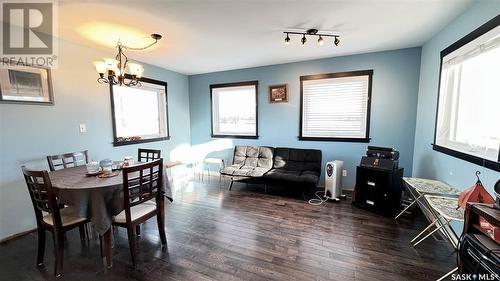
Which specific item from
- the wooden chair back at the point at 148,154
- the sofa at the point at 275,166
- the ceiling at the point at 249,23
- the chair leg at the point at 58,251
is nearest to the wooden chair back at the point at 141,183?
the chair leg at the point at 58,251

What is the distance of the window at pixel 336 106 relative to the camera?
373 centimetres

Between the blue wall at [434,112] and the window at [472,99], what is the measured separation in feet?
0.32

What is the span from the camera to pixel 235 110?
4867mm

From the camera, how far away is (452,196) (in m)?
2.12

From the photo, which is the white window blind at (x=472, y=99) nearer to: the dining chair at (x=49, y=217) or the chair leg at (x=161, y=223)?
the chair leg at (x=161, y=223)

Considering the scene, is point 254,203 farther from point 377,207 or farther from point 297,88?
point 297,88

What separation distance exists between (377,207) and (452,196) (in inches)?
40.4

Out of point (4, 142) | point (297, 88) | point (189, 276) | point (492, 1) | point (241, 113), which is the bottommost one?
point (189, 276)

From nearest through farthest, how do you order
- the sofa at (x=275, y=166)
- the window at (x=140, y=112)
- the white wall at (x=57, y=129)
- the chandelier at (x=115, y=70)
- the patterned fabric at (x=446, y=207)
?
the patterned fabric at (x=446, y=207), the chandelier at (x=115, y=70), the white wall at (x=57, y=129), the sofa at (x=275, y=166), the window at (x=140, y=112)

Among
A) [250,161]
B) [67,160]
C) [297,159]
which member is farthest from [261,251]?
[67,160]

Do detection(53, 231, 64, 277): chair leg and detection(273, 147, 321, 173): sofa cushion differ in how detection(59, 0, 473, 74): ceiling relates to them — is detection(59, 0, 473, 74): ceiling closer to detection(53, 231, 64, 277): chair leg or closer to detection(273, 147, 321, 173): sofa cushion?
detection(273, 147, 321, 173): sofa cushion

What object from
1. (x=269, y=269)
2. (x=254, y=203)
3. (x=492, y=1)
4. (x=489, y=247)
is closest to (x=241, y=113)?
(x=254, y=203)

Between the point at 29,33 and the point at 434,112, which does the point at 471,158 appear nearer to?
the point at 434,112

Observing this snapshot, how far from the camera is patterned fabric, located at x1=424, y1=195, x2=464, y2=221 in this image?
5.56 ft
